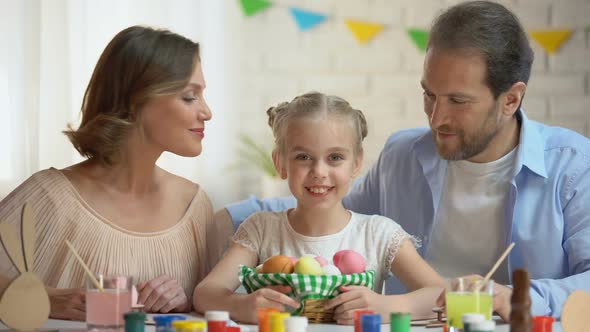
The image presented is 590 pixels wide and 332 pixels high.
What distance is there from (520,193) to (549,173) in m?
0.10

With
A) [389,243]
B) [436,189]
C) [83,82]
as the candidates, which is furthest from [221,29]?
[389,243]

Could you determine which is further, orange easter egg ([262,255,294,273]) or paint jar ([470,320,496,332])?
orange easter egg ([262,255,294,273])

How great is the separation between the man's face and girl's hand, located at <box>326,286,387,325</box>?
0.75 meters

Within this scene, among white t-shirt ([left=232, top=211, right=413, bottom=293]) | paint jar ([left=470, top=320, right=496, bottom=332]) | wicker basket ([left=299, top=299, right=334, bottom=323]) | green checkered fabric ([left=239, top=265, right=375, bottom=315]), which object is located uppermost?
white t-shirt ([left=232, top=211, right=413, bottom=293])

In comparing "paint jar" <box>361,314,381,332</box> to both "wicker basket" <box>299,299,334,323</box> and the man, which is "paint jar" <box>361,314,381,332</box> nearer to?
"wicker basket" <box>299,299,334,323</box>

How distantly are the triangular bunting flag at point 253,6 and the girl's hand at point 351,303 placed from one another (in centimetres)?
260

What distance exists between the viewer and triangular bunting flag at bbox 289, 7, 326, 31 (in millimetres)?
4418

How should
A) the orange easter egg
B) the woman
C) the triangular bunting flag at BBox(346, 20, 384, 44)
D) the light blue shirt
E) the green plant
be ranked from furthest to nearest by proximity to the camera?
the triangular bunting flag at BBox(346, 20, 384, 44) < the green plant < the light blue shirt < the woman < the orange easter egg

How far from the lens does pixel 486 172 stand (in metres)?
2.67

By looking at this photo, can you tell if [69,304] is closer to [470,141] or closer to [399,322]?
[399,322]

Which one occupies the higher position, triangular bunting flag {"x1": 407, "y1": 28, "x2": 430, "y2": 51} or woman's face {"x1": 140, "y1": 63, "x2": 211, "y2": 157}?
triangular bunting flag {"x1": 407, "y1": 28, "x2": 430, "y2": 51}

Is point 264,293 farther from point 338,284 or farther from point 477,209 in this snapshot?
point 477,209

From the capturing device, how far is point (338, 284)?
1.96m

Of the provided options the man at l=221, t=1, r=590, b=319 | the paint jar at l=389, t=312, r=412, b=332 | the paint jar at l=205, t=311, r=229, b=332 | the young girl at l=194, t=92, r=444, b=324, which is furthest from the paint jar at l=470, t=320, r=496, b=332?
the man at l=221, t=1, r=590, b=319
